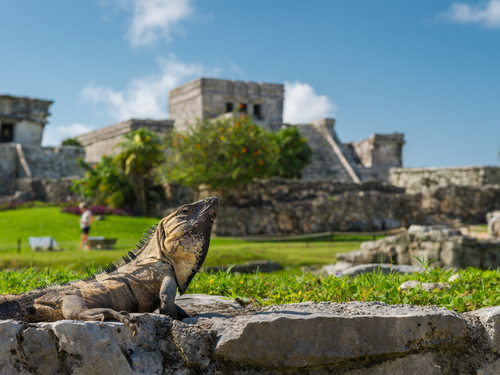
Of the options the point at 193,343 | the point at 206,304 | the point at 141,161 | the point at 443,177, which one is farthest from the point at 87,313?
the point at 443,177

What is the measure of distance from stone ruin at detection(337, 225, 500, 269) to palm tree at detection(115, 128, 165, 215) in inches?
477

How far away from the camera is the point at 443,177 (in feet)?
95.9

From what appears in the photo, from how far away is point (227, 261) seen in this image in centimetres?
1124

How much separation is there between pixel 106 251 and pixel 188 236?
914 cm

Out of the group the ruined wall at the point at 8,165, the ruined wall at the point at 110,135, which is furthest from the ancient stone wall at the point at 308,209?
the ruined wall at the point at 110,135

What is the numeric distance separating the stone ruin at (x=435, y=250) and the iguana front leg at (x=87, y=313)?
7949 mm

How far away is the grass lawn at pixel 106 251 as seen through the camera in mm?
10672

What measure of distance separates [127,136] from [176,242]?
19.8 m

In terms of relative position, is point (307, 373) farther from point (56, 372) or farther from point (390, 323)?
point (56, 372)

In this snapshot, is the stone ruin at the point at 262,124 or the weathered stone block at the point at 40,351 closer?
the weathered stone block at the point at 40,351

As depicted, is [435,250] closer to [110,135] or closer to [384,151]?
[384,151]

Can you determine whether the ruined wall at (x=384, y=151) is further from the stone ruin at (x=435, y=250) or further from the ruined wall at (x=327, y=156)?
the stone ruin at (x=435, y=250)

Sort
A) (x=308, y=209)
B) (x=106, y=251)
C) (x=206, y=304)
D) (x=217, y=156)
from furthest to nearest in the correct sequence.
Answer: (x=308, y=209) → (x=217, y=156) → (x=106, y=251) → (x=206, y=304)

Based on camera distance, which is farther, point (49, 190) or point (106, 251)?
point (49, 190)
